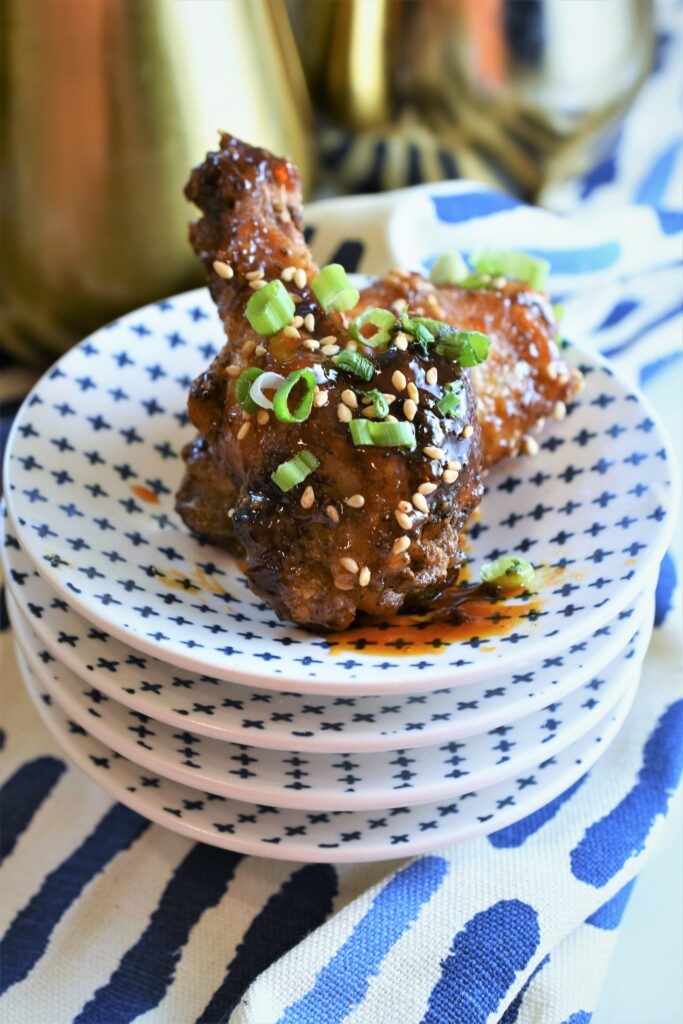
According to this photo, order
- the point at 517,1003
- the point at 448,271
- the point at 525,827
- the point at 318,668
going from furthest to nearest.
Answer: the point at 448,271
the point at 525,827
the point at 517,1003
the point at 318,668

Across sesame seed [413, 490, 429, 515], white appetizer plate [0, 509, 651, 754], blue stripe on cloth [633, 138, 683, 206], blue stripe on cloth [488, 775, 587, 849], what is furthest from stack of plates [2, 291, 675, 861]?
blue stripe on cloth [633, 138, 683, 206]

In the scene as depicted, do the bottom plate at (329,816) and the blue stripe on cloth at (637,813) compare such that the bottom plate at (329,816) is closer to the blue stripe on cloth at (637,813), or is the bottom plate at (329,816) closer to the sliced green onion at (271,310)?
the blue stripe on cloth at (637,813)

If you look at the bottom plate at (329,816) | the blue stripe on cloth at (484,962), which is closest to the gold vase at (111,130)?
the bottom plate at (329,816)

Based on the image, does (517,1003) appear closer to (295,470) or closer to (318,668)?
(318,668)

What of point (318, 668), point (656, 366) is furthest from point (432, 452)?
point (656, 366)

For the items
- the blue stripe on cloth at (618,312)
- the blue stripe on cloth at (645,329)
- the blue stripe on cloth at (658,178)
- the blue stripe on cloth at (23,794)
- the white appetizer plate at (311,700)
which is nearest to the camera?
the white appetizer plate at (311,700)

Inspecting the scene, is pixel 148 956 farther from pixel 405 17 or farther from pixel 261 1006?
pixel 405 17
